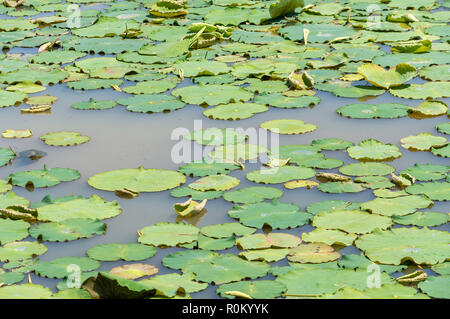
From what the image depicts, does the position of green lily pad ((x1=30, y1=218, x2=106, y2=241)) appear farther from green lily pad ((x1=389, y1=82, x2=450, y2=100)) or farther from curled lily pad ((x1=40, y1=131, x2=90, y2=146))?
green lily pad ((x1=389, y1=82, x2=450, y2=100))

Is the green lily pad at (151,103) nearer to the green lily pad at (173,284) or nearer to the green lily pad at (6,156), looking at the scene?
the green lily pad at (6,156)

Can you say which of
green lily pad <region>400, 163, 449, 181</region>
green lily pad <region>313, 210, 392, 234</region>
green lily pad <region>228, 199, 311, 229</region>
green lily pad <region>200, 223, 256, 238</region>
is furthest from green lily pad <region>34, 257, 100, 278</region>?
green lily pad <region>400, 163, 449, 181</region>

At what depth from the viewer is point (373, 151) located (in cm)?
530

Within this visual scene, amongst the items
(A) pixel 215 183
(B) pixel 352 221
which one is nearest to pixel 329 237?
(B) pixel 352 221

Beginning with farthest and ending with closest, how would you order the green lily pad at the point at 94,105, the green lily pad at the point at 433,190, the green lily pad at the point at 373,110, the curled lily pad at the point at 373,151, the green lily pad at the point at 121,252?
1. the green lily pad at the point at 94,105
2. the green lily pad at the point at 373,110
3. the curled lily pad at the point at 373,151
4. the green lily pad at the point at 433,190
5. the green lily pad at the point at 121,252

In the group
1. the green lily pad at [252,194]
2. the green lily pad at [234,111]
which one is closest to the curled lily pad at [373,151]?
the green lily pad at [252,194]

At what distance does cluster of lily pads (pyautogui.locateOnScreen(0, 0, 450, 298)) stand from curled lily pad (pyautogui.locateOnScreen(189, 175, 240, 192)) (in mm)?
14

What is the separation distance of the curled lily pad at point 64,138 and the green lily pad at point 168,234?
1.55 metres

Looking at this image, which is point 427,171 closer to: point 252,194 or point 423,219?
point 423,219

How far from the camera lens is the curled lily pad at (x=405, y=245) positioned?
12.9 ft

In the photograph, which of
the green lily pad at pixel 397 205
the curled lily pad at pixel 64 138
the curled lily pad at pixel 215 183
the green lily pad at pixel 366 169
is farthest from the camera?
the curled lily pad at pixel 64 138
